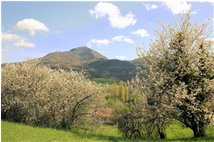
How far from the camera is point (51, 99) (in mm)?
42938

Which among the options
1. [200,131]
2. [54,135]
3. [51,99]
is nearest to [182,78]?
[200,131]

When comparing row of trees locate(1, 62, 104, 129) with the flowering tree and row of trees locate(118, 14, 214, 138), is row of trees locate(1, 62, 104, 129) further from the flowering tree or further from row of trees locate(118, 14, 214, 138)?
the flowering tree

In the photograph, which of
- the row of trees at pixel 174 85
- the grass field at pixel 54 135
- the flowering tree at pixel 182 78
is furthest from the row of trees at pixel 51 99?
the flowering tree at pixel 182 78

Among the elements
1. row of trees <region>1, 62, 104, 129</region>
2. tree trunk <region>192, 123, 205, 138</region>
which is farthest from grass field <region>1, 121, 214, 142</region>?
row of trees <region>1, 62, 104, 129</region>

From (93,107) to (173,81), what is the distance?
48.6 feet

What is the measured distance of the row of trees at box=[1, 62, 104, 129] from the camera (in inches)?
1640

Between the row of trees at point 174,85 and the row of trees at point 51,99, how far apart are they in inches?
341

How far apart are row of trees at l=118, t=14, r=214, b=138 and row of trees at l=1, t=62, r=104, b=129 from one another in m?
8.67

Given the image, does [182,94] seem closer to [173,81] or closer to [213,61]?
[173,81]

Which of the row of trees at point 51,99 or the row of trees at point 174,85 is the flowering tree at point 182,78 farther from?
the row of trees at point 51,99

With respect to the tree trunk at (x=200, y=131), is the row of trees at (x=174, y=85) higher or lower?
higher

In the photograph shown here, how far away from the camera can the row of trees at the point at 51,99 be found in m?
41.7

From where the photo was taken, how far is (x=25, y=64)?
5031 cm

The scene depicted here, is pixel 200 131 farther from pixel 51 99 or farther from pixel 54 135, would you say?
pixel 51 99
